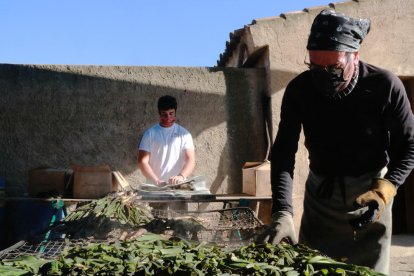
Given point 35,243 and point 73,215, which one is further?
point 73,215

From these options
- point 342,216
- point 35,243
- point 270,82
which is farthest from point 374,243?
point 270,82

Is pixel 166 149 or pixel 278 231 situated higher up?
pixel 166 149

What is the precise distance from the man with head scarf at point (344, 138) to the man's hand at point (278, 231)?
0.05m

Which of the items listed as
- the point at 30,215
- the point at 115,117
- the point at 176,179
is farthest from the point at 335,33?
the point at 115,117

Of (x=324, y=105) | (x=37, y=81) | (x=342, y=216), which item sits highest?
(x=37, y=81)

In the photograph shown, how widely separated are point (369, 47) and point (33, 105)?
4287 millimetres

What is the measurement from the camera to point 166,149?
6.53 meters

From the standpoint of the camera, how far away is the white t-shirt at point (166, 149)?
654 cm

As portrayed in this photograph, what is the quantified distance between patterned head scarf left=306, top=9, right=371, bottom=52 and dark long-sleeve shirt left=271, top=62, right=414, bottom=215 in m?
0.25

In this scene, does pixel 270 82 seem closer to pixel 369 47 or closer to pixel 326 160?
pixel 369 47

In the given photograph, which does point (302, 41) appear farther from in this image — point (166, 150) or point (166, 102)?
point (166, 150)

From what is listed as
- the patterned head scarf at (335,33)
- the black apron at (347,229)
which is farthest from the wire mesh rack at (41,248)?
the patterned head scarf at (335,33)

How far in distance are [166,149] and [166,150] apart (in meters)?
0.01

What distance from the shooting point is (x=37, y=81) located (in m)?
7.32
